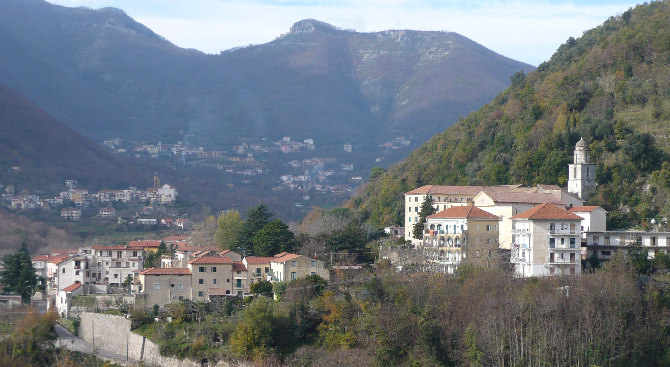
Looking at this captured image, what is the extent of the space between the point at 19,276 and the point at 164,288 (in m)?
16.4

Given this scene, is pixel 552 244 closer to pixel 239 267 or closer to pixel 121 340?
pixel 239 267

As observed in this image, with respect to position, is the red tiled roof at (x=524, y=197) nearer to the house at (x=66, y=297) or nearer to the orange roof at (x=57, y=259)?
the house at (x=66, y=297)

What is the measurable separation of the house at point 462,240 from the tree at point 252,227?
10099 millimetres

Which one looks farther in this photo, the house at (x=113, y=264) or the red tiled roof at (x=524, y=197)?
the house at (x=113, y=264)

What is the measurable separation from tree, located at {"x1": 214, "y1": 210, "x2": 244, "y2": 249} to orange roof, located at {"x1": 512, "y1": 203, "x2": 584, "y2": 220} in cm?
1892

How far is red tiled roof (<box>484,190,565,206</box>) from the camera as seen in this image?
2191 inches

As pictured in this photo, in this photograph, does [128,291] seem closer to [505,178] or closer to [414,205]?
[414,205]

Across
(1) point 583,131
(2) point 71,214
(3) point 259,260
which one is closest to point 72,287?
(3) point 259,260

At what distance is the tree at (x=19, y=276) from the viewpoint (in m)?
64.9

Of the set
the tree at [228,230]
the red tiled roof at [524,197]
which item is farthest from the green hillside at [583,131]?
the tree at [228,230]

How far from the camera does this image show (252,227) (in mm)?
60344

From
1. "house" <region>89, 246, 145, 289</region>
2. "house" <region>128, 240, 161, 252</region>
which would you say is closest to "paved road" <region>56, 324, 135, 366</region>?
"house" <region>89, 246, 145, 289</region>

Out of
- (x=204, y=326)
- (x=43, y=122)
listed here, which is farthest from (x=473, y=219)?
(x=43, y=122)

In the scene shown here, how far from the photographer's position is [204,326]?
48281 millimetres
